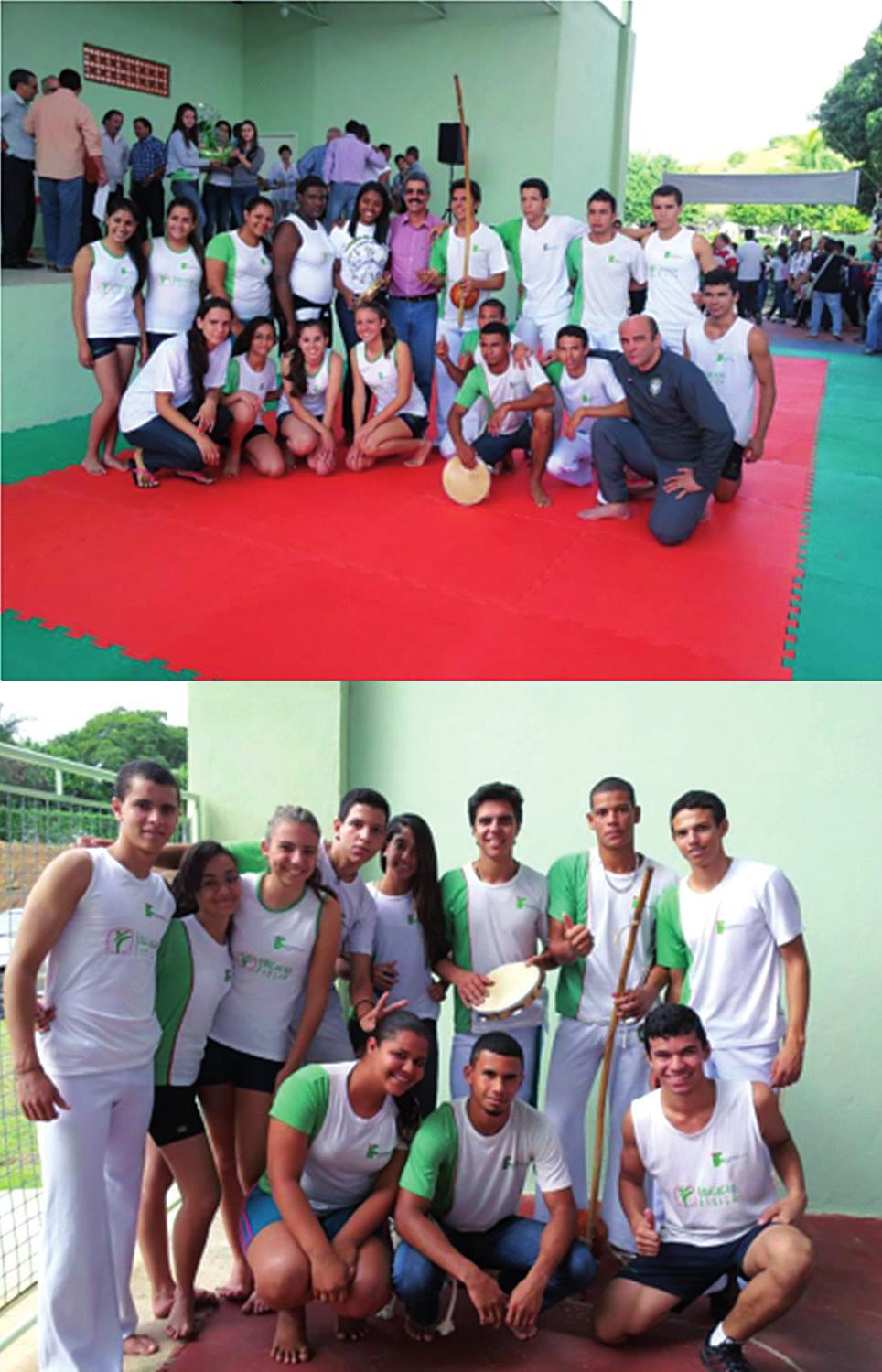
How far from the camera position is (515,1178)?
10.2ft

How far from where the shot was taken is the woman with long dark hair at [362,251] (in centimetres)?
691

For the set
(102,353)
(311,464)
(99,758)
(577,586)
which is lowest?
(99,758)

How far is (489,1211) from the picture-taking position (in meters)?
3.09

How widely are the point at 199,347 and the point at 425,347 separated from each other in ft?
5.33

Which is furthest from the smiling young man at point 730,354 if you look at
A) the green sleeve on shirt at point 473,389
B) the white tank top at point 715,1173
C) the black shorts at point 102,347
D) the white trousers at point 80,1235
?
the white trousers at point 80,1235

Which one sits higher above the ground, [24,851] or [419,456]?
[419,456]

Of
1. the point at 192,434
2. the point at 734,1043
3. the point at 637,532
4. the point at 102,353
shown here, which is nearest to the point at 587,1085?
the point at 734,1043

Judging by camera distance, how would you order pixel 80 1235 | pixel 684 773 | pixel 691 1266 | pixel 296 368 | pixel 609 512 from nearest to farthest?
pixel 80 1235 < pixel 691 1266 < pixel 684 773 < pixel 609 512 < pixel 296 368

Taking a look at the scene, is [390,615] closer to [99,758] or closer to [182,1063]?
[182,1063]

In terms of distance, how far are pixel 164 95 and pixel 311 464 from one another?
10138mm

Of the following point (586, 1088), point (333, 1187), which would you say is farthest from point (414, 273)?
point (333, 1187)

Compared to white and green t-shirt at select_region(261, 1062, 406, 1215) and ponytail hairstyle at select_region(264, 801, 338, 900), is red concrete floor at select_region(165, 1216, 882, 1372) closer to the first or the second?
Answer: white and green t-shirt at select_region(261, 1062, 406, 1215)

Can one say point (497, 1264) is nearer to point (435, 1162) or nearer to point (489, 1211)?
point (489, 1211)

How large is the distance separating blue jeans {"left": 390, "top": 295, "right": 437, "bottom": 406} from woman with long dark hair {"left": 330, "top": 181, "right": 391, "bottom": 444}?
158 millimetres
